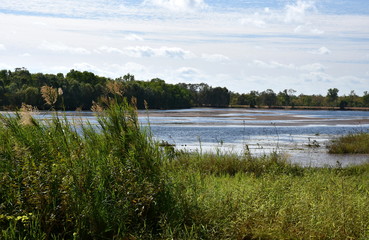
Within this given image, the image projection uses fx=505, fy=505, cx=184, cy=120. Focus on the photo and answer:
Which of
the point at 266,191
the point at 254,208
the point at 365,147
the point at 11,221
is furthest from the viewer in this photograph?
the point at 365,147

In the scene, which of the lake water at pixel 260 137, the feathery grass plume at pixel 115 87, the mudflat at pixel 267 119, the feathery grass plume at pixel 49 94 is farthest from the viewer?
the mudflat at pixel 267 119

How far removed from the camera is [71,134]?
771 centimetres

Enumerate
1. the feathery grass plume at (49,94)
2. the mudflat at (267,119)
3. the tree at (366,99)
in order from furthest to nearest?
the tree at (366,99), the mudflat at (267,119), the feathery grass plume at (49,94)

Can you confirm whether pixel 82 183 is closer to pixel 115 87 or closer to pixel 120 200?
pixel 120 200

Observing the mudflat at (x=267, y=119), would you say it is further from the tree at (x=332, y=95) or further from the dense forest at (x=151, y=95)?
the tree at (x=332, y=95)

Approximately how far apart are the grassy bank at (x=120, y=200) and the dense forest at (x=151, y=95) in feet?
171

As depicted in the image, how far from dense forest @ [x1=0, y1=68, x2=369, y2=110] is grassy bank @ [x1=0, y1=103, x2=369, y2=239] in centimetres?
5202

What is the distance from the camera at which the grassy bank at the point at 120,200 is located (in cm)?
655

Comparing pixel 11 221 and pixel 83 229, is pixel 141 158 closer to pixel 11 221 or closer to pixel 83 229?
pixel 83 229

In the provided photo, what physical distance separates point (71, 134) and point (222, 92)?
152 meters

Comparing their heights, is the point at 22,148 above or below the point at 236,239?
above

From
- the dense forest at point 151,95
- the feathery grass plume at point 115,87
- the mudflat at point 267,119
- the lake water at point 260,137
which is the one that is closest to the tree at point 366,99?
the dense forest at point 151,95

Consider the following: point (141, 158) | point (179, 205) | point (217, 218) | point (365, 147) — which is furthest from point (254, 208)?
point (365, 147)

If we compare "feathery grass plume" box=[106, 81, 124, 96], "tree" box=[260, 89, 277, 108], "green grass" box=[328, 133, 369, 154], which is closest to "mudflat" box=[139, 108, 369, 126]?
"green grass" box=[328, 133, 369, 154]
